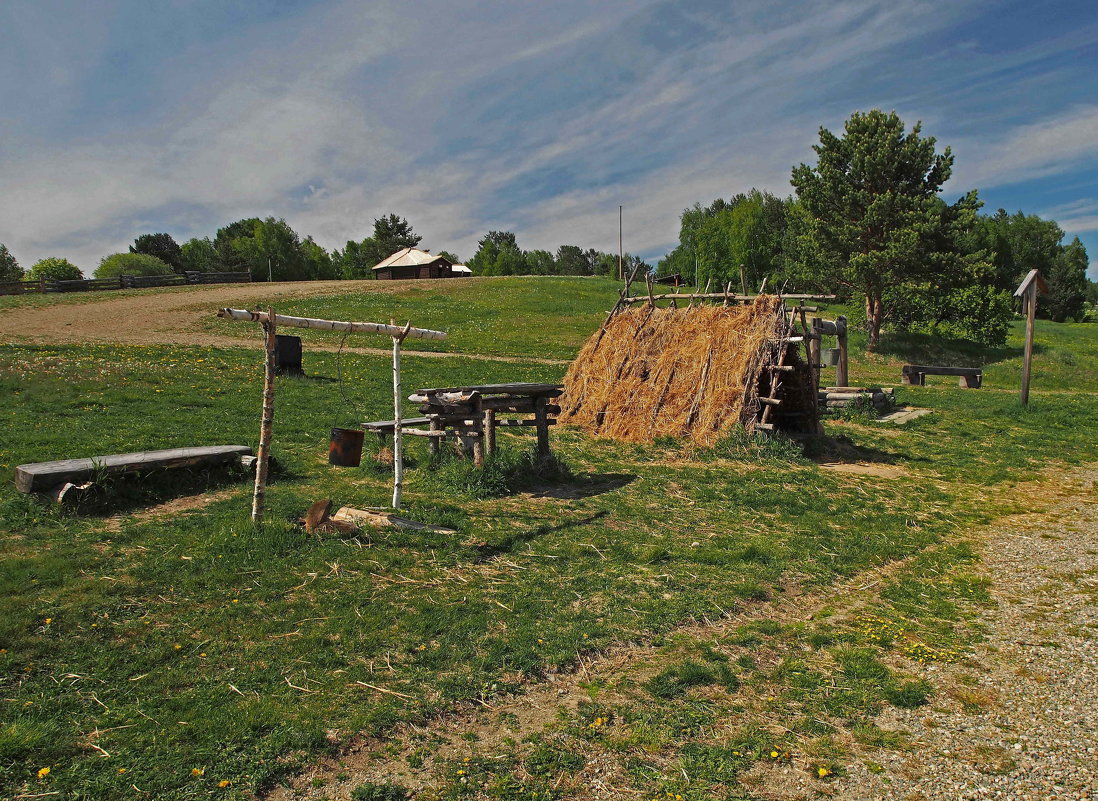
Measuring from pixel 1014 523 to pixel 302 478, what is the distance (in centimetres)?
928

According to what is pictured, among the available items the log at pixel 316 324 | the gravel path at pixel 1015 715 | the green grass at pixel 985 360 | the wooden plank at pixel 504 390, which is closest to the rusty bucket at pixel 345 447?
the log at pixel 316 324

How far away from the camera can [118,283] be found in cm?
4475

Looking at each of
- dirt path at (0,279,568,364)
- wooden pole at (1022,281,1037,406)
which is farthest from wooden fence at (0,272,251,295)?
wooden pole at (1022,281,1037,406)

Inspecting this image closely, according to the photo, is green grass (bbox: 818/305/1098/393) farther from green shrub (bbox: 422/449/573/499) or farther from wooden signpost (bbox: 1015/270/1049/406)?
green shrub (bbox: 422/449/573/499)

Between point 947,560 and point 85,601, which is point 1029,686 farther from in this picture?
point 85,601

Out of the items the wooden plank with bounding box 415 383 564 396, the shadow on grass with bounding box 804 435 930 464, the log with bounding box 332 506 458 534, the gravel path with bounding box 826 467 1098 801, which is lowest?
the gravel path with bounding box 826 467 1098 801

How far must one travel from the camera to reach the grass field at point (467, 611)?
3639mm

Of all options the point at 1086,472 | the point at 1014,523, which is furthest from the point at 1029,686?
the point at 1086,472

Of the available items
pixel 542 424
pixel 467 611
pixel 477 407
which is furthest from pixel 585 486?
pixel 467 611

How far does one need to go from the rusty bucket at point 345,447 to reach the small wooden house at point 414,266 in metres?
56.9

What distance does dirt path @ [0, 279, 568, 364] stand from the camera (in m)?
22.6

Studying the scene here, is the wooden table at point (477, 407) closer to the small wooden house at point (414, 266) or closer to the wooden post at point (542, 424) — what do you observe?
the wooden post at point (542, 424)

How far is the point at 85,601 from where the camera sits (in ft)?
16.6

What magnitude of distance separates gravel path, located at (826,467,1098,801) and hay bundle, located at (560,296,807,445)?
6.12 m
